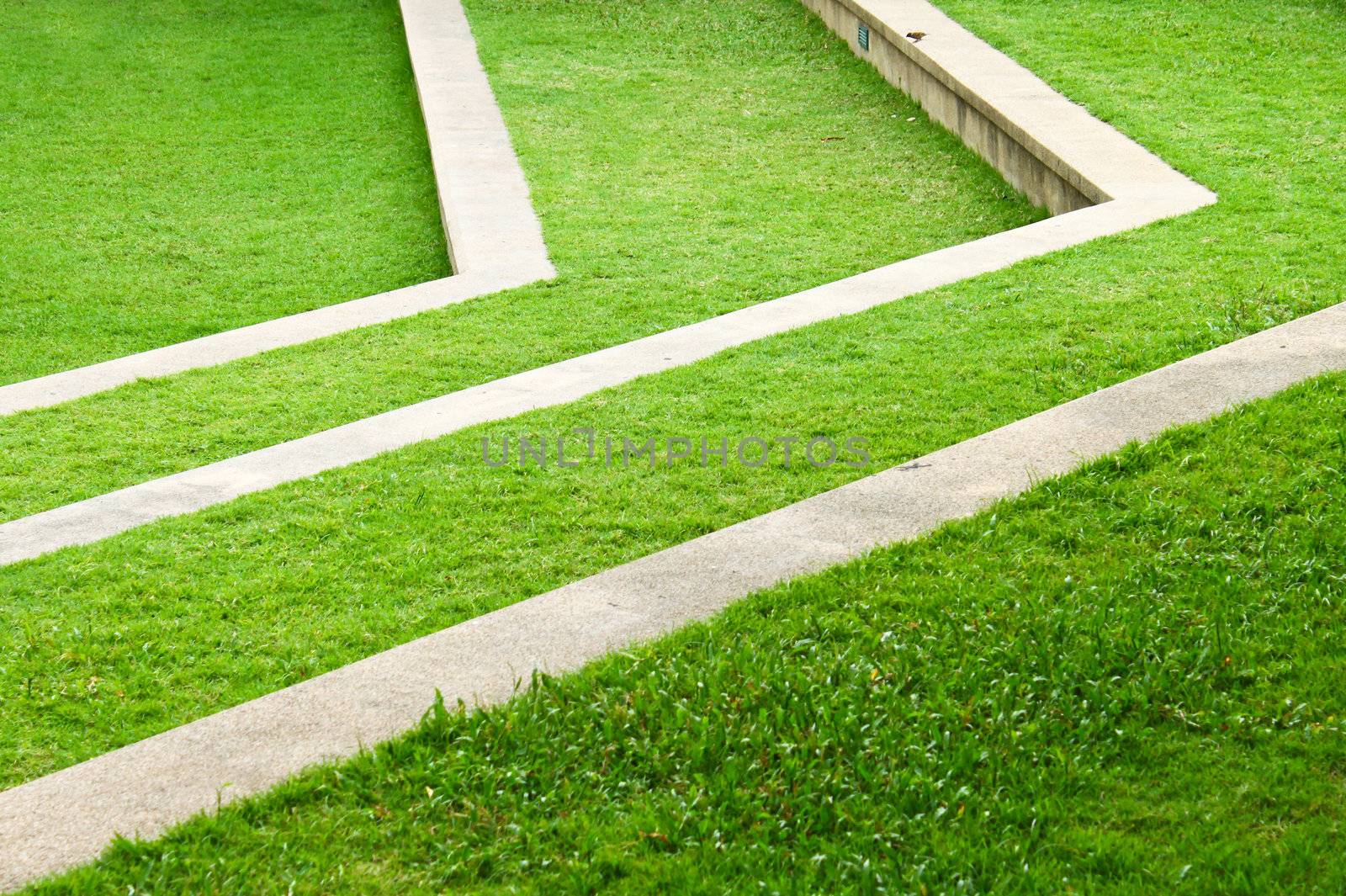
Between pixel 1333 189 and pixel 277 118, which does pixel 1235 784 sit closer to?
pixel 1333 189

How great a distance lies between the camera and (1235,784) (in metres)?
3.23

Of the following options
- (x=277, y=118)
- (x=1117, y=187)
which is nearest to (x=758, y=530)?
(x=1117, y=187)

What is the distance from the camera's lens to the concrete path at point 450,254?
7504 mm

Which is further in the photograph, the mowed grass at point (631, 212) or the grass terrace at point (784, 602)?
the mowed grass at point (631, 212)

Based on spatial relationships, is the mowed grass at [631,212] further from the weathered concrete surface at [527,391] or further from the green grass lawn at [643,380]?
the weathered concrete surface at [527,391]

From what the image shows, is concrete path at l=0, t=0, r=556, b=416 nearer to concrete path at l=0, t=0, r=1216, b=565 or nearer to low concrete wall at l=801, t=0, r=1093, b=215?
concrete path at l=0, t=0, r=1216, b=565

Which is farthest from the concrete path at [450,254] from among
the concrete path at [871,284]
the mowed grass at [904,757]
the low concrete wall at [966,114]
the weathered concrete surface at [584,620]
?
the mowed grass at [904,757]

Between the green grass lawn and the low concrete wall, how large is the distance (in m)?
0.26

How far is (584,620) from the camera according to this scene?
4105 mm

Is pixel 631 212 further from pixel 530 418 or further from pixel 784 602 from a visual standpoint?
pixel 784 602

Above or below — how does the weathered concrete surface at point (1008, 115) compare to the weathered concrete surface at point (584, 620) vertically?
above

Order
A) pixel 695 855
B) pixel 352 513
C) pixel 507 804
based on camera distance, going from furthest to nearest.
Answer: pixel 352 513
pixel 507 804
pixel 695 855

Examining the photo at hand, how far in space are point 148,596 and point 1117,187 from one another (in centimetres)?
654

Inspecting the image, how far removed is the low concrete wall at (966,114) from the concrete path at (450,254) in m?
3.65
